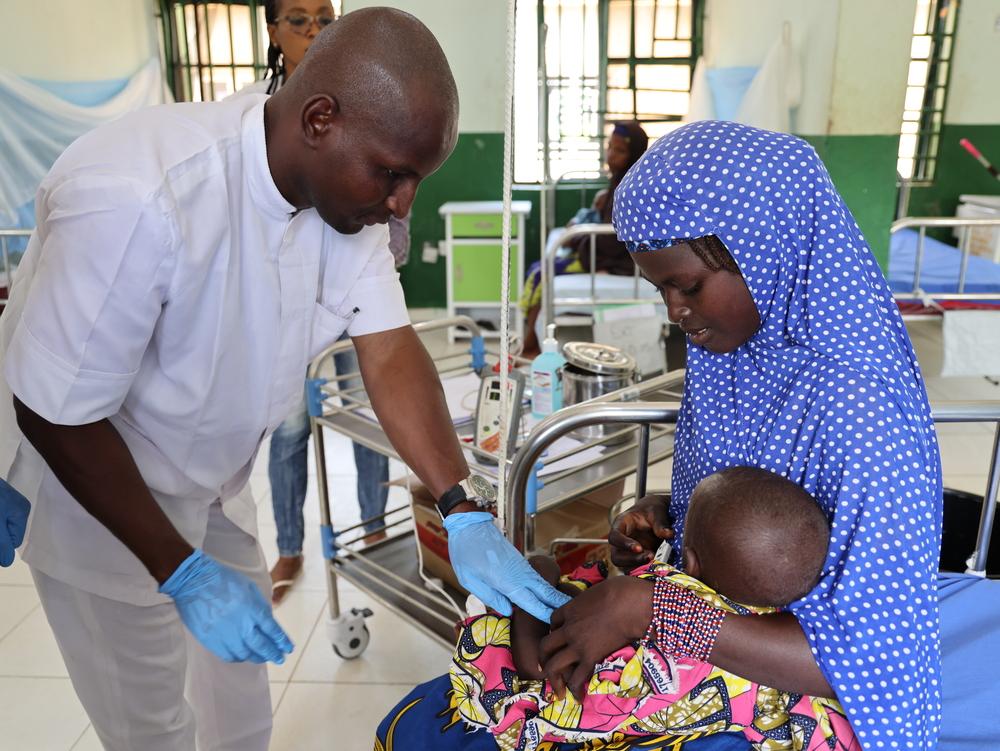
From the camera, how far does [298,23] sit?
2340 millimetres

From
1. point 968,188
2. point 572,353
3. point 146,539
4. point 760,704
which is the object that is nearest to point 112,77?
point 572,353

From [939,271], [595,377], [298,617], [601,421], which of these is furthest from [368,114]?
[939,271]

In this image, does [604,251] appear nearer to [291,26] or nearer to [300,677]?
[291,26]

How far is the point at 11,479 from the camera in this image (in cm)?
135

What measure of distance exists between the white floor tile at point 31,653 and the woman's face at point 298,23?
1.98m

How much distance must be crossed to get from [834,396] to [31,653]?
Result: 104 inches

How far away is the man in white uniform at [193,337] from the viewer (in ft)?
3.62

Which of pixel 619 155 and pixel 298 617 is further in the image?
pixel 619 155

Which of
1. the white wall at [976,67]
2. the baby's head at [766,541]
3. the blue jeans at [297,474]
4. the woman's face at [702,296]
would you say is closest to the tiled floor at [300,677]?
the blue jeans at [297,474]

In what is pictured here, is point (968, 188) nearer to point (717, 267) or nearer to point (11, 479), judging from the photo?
point (717, 267)

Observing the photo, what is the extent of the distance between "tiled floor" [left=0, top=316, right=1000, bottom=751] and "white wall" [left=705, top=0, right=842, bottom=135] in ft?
10.7

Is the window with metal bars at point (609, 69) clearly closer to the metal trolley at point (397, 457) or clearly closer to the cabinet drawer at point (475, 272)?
the cabinet drawer at point (475, 272)

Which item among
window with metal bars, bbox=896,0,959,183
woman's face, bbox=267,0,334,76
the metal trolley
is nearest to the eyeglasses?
woman's face, bbox=267,0,334,76

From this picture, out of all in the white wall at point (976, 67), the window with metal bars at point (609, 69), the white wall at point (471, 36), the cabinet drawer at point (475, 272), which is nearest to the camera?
the white wall at point (471, 36)
